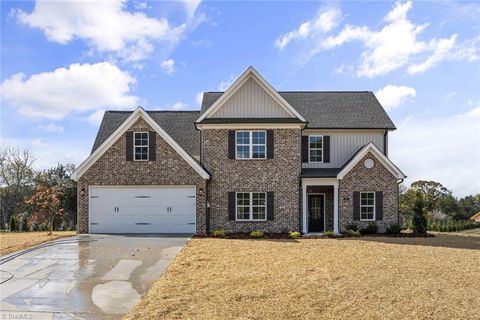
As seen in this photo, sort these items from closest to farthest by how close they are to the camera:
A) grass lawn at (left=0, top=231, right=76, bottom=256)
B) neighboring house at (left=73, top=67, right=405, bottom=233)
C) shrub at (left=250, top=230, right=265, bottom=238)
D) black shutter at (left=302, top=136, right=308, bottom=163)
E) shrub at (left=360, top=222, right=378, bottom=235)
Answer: grass lawn at (left=0, top=231, right=76, bottom=256) → shrub at (left=250, top=230, right=265, bottom=238) → neighboring house at (left=73, top=67, right=405, bottom=233) → shrub at (left=360, top=222, right=378, bottom=235) → black shutter at (left=302, top=136, right=308, bottom=163)

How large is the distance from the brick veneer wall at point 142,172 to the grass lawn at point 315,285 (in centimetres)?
627

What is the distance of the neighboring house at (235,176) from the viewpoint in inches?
853

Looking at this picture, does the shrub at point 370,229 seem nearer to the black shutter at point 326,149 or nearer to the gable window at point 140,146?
the black shutter at point 326,149

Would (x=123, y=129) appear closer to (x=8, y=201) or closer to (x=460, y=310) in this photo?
(x=460, y=310)

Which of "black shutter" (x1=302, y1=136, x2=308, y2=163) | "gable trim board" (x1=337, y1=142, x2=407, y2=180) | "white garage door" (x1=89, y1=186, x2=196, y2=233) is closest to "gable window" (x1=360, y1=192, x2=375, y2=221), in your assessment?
"gable trim board" (x1=337, y1=142, x2=407, y2=180)

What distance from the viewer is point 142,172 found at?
21.7m

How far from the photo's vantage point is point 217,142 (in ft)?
73.7

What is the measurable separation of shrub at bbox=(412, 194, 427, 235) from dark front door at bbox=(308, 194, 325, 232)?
14.5ft

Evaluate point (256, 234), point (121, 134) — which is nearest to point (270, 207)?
point (256, 234)

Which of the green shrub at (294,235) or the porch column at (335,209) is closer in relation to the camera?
the green shrub at (294,235)

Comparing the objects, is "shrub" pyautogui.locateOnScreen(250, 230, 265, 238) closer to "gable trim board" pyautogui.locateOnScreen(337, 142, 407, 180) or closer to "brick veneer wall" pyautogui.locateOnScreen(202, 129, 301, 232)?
"brick veneer wall" pyautogui.locateOnScreen(202, 129, 301, 232)

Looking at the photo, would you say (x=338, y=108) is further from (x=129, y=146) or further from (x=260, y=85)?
(x=129, y=146)

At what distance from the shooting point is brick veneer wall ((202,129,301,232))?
22.3m

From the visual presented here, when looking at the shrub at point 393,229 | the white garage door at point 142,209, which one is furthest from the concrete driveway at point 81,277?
the shrub at point 393,229
